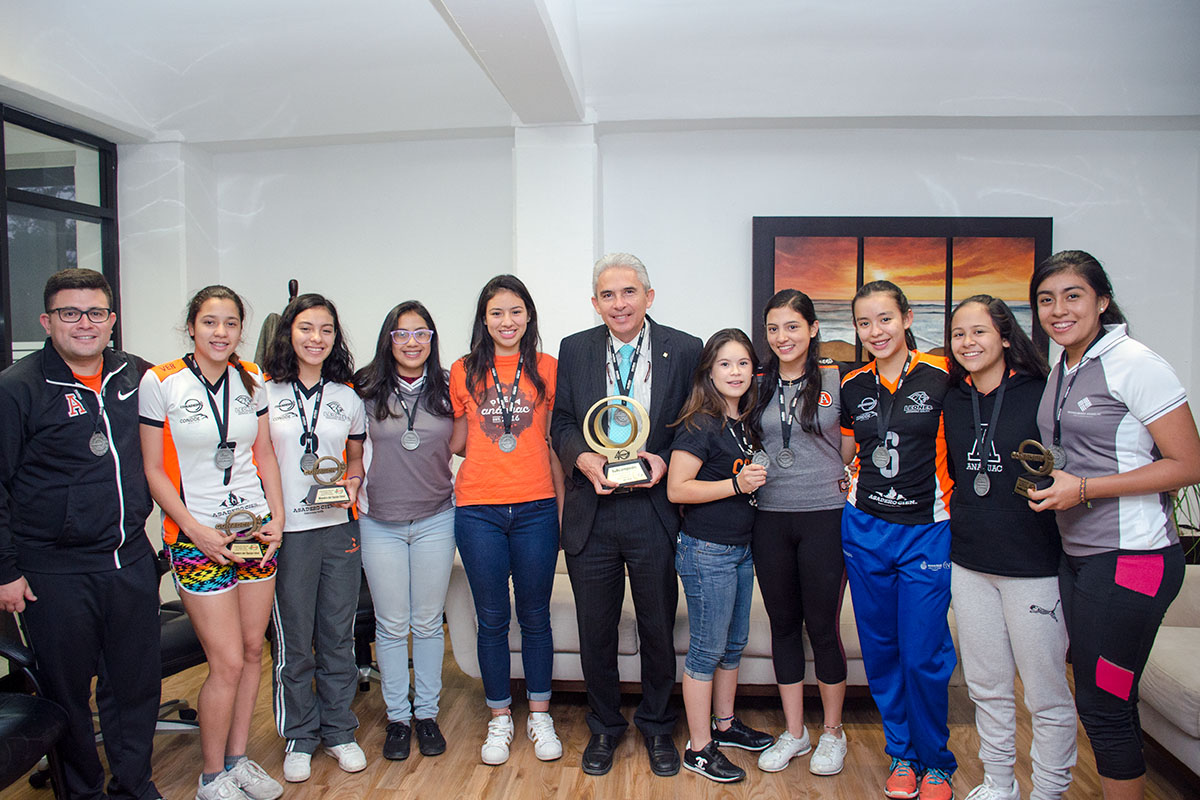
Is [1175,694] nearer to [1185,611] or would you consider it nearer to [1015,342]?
[1185,611]

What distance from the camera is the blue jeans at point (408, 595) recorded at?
2.78 metres

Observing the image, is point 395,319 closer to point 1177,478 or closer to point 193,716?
point 193,716

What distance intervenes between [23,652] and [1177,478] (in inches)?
130

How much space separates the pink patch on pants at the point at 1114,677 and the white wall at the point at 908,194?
123 inches

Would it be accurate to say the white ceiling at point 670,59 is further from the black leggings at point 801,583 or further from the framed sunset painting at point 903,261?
the black leggings at point 801,583

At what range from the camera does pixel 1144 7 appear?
4.15m

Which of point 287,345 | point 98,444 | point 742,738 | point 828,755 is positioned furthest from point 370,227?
point 828,755

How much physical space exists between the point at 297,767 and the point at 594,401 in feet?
5.58

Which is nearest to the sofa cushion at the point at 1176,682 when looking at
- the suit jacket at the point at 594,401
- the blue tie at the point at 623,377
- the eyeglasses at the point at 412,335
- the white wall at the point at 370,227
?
the suit jacket at the point at 594,401

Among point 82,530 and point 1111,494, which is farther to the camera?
point 82,530

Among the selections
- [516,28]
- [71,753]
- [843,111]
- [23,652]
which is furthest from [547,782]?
[843,111]

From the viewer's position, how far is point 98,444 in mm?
2234

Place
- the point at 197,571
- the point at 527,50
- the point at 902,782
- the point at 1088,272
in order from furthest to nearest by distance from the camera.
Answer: the point at 527,50 < the point at 902,782 < the point at 197,571 < the point at 1088,272

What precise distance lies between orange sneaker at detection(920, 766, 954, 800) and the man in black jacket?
8.30ft
